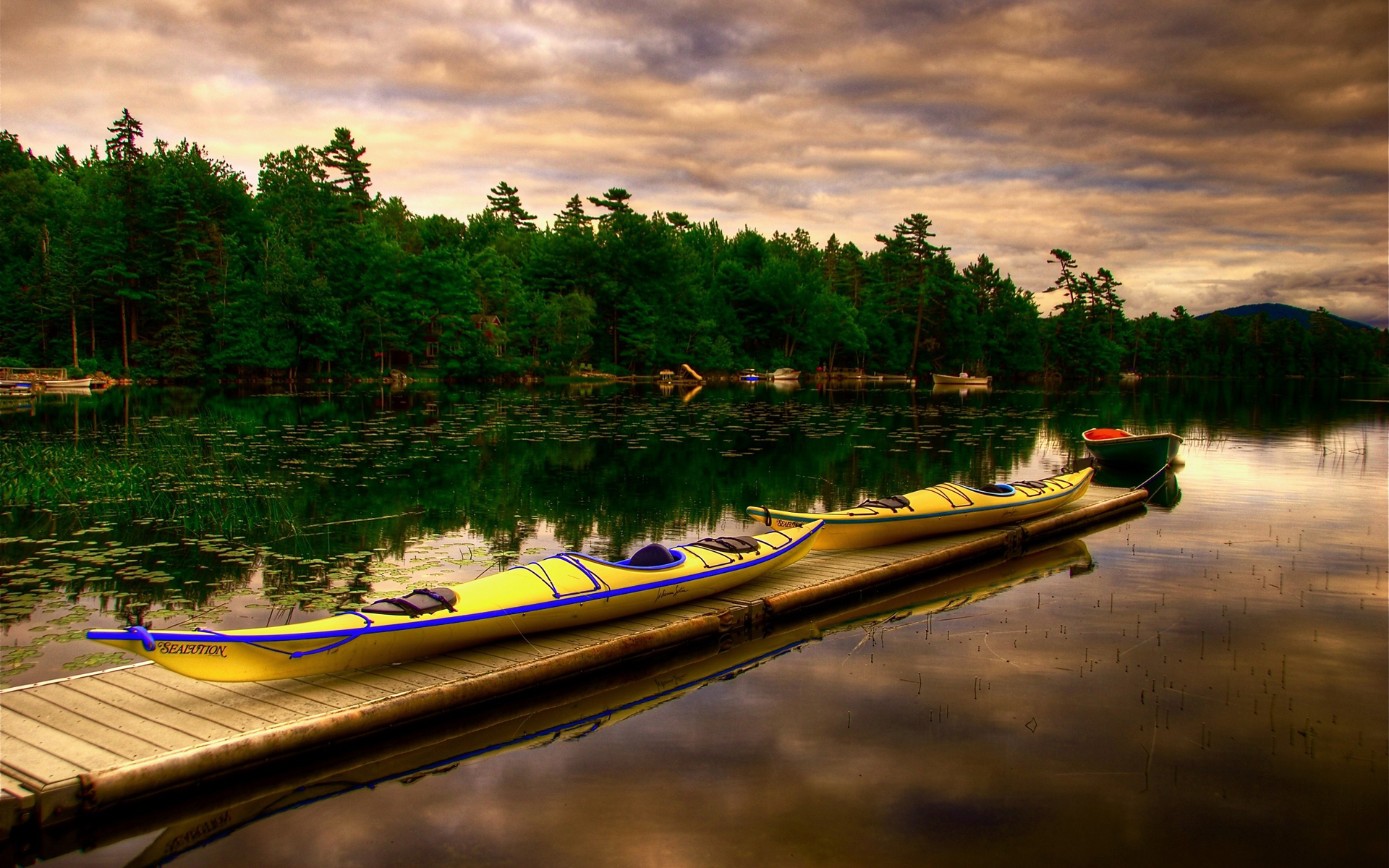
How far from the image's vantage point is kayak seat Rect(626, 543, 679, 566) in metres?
9.12

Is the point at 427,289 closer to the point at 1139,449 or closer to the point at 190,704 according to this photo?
the point at 1139,449

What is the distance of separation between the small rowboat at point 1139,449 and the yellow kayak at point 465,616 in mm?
15021

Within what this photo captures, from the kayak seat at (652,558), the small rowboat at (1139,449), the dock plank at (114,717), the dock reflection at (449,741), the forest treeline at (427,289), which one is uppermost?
the forest treeline at (427,289)

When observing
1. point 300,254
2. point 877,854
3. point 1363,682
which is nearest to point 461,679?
point 877,854

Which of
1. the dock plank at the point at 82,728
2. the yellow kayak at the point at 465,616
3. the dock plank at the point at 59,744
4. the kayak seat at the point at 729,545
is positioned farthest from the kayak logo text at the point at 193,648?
the kayak seat at the point at 729,545

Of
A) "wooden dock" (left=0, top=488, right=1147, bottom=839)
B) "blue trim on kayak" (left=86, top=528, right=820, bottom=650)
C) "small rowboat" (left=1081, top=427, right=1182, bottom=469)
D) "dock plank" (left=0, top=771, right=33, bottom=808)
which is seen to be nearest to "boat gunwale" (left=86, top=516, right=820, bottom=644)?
"blue trim on kayak" (left=86, top=528, right=820, bottom=650)

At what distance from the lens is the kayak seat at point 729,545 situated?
992 centimetres

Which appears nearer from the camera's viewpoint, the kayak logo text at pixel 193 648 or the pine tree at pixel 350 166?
the kayak logo text at pixel 193 648

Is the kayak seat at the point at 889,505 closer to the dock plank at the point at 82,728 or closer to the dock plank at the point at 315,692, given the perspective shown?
the dock plank at the point at 315,692

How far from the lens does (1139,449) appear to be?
21234 millimetres

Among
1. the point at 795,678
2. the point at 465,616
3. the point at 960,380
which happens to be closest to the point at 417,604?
the point at 465,616

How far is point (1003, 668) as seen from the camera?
8.73 m

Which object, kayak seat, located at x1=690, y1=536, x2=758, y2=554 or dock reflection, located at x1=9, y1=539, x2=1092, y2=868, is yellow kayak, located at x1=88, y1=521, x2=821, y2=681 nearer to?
kayak seat, located at x1=690, y1=536, x2=758, y2=554

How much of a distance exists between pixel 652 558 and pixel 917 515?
16.8 feet
